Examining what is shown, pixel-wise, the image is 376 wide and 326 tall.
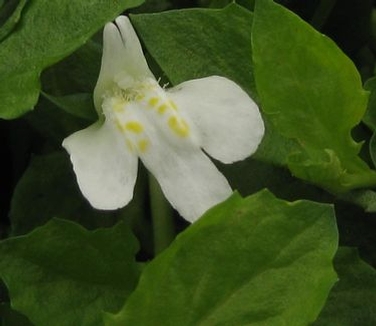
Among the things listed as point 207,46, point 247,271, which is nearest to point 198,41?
point 207,46

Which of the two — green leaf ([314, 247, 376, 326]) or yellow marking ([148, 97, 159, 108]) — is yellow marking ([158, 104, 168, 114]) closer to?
yellow marking ([148, 97, 159, 108])

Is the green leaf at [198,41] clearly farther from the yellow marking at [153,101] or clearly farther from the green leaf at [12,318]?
the green leaf at [12,318]

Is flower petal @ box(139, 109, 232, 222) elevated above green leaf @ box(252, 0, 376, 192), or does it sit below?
below

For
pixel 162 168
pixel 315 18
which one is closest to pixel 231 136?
pixel 162 168

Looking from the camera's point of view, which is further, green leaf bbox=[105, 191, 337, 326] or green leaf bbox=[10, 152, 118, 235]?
green leaf bbox=[10, 152, 118, 235]

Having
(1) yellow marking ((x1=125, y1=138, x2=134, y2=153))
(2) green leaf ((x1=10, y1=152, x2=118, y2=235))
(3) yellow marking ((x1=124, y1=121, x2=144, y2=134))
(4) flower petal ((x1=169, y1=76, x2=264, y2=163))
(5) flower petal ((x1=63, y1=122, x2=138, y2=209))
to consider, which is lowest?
(2) green leaf ((x1=10, y1=152, x2=118, y2=235))

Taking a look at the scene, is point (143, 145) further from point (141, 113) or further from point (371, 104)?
point (371, 104)

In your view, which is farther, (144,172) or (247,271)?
(144,172)

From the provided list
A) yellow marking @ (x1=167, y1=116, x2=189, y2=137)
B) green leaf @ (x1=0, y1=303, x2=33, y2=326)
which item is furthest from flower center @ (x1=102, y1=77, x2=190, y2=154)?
green leaf @ (x1=0, y1=303, x2=33, y2=326)

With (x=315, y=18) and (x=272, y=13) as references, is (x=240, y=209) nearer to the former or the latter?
(x=272, y=13)
